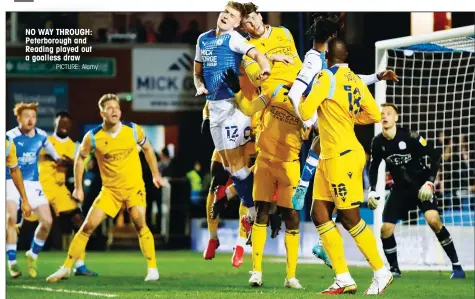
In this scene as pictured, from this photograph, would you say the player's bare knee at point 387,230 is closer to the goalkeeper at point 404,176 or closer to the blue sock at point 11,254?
the goalkeeper at point 404,176

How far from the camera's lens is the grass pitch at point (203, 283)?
8.59 m

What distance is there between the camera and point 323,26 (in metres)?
8.44

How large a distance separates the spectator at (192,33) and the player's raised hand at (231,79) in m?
3.47

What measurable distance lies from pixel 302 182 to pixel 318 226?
1.56ft

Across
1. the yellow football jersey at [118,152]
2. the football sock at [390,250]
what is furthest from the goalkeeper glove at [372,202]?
the yellow football jersey at [118,152]

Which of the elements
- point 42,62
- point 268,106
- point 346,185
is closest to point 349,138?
point 346,185

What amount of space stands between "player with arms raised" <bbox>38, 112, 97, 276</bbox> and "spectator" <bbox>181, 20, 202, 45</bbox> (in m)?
1.81

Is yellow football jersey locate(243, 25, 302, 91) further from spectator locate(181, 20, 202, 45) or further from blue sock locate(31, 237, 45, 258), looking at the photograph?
spectator locate(181, 20, 202, 45)

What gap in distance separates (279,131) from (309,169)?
63cm

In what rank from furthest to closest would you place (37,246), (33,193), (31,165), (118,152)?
(37,246) < (33,193) < (31,165) < (118,152)

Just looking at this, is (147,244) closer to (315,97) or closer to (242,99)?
(242,99)

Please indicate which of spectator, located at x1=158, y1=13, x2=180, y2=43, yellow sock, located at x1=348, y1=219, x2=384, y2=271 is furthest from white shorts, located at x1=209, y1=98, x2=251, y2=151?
spectator, located at x1=158, y1=13, x2=180, y2=43
